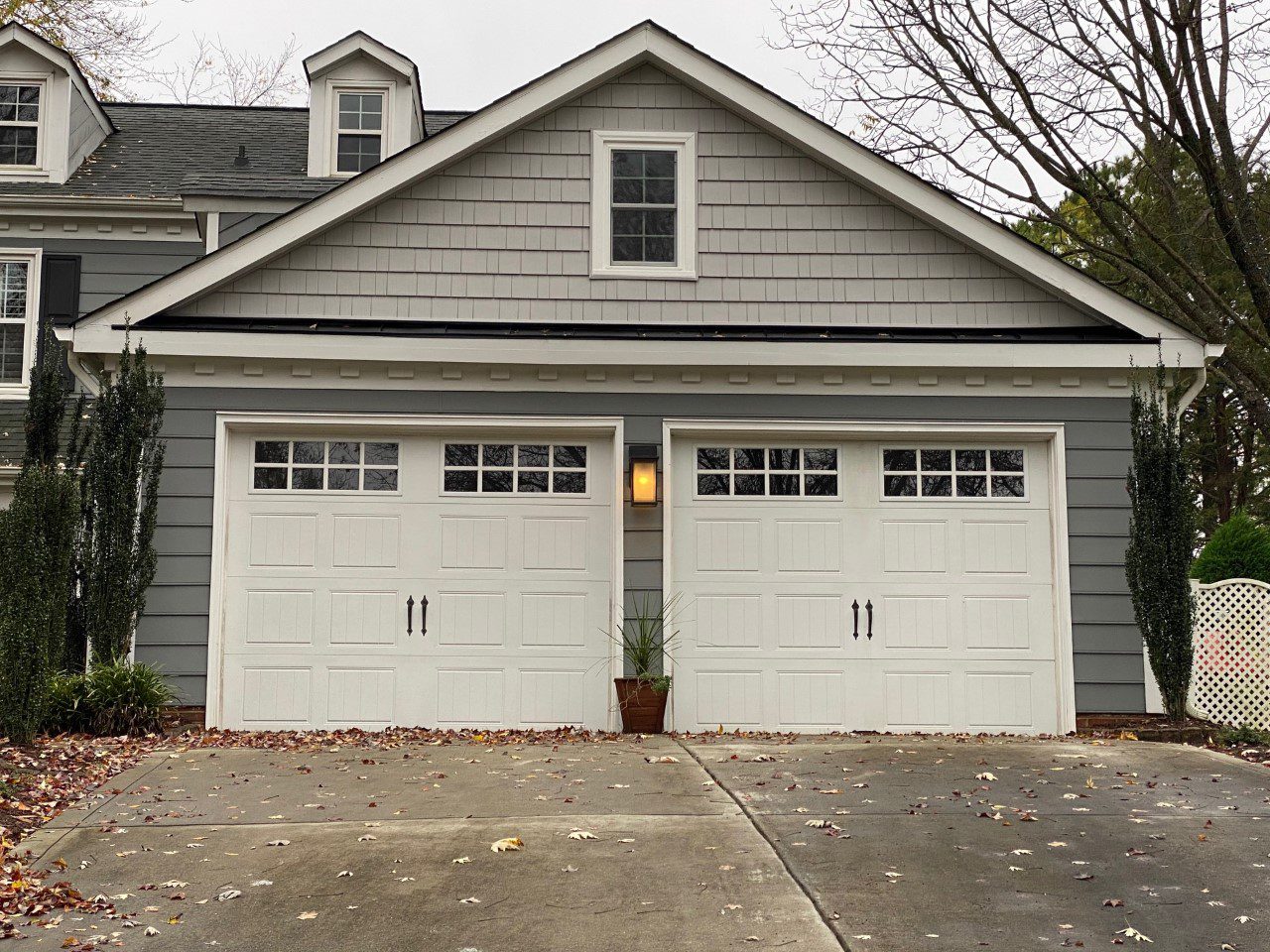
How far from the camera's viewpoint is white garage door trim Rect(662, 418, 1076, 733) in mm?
9711

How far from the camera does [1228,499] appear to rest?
2420cm

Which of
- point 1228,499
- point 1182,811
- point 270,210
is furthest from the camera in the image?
point 1228,499

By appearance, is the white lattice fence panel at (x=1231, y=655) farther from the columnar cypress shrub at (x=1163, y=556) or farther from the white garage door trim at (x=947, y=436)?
the white garage door trim at (x=947, y=436)

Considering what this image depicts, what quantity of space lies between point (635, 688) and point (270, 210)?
681 centimetres

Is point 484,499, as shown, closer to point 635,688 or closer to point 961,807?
point 635,688

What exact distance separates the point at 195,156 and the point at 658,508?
8436mm

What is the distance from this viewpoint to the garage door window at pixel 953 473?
10.0m

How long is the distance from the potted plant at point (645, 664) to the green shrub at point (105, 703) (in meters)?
3.51

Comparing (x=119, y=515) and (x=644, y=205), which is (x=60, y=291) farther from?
(x=644, y=205)

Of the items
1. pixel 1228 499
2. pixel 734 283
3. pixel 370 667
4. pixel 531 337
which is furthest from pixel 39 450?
pixel 1228 499

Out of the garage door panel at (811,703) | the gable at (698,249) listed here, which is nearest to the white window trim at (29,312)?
the gable at (698,249)

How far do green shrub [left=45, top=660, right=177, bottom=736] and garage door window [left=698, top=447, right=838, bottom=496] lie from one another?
457 centimetres

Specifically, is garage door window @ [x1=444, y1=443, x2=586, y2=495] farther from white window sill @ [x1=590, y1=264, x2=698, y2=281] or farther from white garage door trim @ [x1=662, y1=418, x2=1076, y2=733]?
white window sill @ [x1=590, y1=264, x2=698, y2=281]

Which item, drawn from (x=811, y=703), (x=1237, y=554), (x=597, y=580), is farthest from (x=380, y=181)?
(x=1237, y=554)
